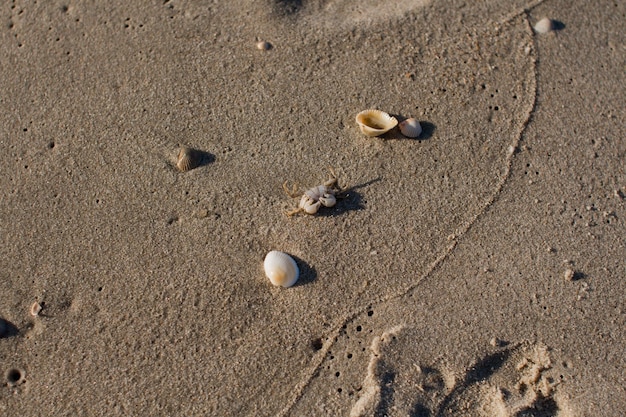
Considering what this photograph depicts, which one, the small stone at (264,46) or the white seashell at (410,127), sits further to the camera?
the small stone at (264,46)

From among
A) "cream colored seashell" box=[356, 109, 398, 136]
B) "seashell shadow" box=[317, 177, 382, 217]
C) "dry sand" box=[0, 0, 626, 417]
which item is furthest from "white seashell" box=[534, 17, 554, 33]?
"seashell shadow" box=[317, 177, 382, 217]

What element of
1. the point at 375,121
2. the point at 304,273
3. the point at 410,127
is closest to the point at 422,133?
the point at 410,127

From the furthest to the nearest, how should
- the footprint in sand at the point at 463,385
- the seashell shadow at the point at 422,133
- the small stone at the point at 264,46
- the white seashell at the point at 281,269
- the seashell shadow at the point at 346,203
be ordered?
the small stone at the point at 264,46, the seashell shadow at the point at 422,133, the seashell shadow at the point at 346,203, the white seashell at the point at 281,269, the footprint in sand at the point at 463,385

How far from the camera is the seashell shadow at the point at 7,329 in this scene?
96.6 inches

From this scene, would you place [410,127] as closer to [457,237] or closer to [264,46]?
[457,237]

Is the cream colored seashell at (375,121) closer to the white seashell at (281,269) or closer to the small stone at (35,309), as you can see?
the white seashell at (281,269)

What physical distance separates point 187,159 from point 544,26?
1978 millimetres

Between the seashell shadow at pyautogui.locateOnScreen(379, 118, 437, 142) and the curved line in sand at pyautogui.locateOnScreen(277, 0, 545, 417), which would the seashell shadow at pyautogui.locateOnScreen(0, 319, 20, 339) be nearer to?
the curved line in sand at pyautogui.locateOnScreen(277, 0, 545, 417)

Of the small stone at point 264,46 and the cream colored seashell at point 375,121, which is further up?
the small stone at point 264,46

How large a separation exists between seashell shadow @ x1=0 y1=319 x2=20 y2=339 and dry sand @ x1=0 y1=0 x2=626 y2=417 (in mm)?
12

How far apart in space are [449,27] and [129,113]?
1.72 m

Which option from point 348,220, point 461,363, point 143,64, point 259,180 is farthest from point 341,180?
point 143,64

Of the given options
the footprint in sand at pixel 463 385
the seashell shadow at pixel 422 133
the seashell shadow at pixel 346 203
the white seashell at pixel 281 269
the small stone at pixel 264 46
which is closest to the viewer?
the footprint in sand at pixel 463 385

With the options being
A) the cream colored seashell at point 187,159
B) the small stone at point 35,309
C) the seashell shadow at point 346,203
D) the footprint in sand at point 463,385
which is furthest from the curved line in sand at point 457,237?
the small stone at point 35,309
